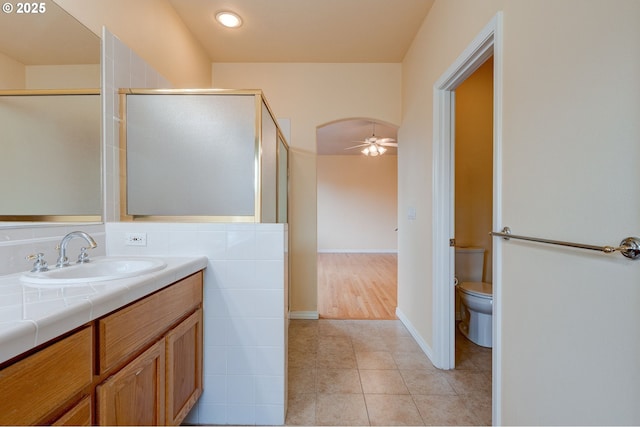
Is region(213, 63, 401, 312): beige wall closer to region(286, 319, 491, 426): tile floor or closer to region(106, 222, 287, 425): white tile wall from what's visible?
region(286, 319, 491, 426): tile floor

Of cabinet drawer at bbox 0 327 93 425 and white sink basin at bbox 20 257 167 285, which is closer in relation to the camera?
cabinet drawer at bbox 0 327 93 425

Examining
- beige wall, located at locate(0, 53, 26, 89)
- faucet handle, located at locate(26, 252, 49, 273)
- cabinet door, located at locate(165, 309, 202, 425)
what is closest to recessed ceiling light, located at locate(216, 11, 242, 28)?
beige wall, located at locate(0, 53, 26, 89)

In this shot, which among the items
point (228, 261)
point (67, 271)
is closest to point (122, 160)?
point (67, 271)

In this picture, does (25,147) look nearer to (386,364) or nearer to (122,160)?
(122,160)

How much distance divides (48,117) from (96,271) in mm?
712

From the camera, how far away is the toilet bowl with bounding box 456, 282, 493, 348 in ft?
6.87

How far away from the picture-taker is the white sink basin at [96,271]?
858mm

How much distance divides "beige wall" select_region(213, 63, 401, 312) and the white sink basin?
1649mm

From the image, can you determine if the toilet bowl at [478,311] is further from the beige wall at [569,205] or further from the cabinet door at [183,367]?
the cabinet door at [183,367]

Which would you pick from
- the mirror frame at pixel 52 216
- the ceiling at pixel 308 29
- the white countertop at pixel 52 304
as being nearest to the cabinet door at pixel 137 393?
the white countertop at pixel 52 304

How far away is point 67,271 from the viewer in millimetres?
1046

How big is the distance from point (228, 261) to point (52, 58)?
3.95 feet

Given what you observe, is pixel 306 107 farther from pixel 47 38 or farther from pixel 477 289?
pixel 477 289

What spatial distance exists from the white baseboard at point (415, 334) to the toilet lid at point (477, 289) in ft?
1.79
